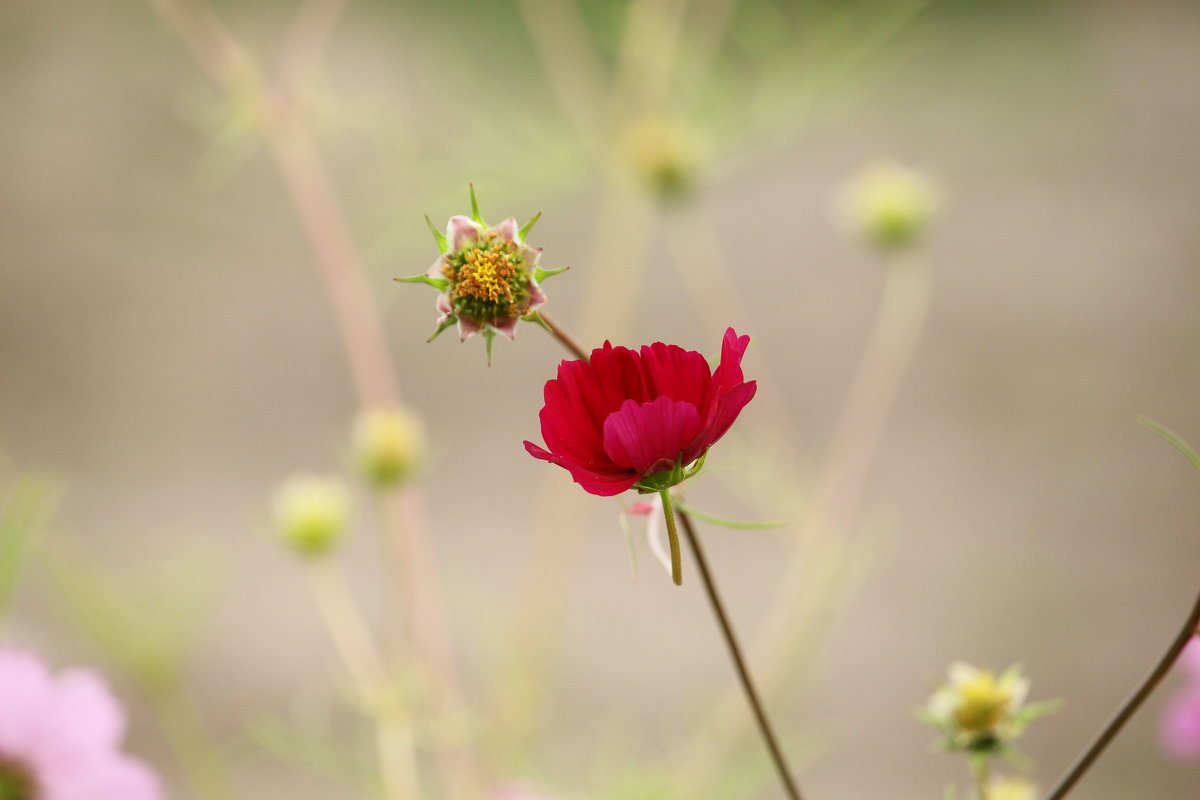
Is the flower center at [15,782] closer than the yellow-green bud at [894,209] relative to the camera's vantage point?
Yes

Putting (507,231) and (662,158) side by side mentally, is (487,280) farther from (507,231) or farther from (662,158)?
(662,158)

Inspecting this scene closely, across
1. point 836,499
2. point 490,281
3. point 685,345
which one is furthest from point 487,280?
point 685,345

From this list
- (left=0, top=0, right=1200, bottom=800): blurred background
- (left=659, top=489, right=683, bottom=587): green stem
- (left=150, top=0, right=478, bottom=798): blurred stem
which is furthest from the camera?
(left=0, top=0, right=1200, bottom=800): blurred background

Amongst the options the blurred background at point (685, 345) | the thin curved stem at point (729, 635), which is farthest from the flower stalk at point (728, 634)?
the blurred background at point (685, 345)

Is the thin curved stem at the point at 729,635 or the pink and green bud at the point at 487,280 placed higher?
the pink and green bud at the point at 487,280

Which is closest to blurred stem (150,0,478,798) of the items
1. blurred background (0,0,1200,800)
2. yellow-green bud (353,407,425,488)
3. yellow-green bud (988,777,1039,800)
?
yellow-green bud (353,407,425,488)

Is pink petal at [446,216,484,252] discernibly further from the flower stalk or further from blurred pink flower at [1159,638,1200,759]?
blurred pink flower at [1159,638,1200,759]

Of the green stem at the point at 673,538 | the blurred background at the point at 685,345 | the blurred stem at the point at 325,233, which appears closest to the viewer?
the green stem at the point at 673,538

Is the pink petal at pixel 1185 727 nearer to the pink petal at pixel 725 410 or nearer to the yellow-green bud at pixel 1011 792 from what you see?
the yellow-green bud at pixel 1011 792
